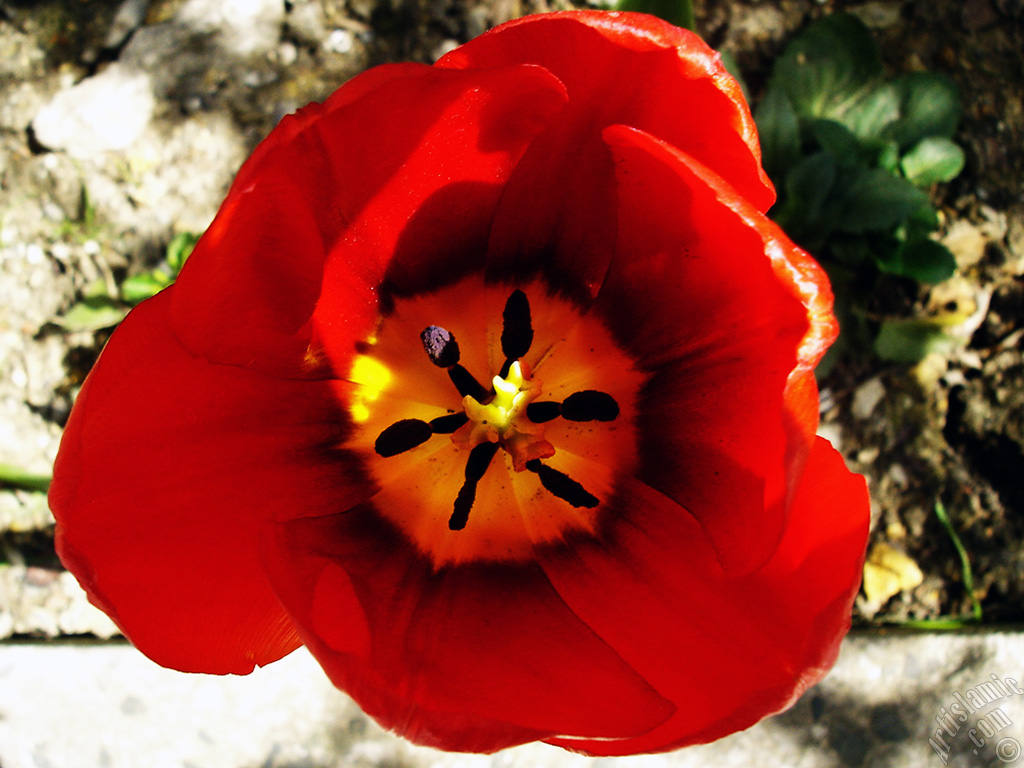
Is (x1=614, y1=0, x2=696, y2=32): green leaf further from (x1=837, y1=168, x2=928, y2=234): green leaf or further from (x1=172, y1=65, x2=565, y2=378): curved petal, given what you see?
(x1=837, y1=168, x2=928, y2=234): green leaf

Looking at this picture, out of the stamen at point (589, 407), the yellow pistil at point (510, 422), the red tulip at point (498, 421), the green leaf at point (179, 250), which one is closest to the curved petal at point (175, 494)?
the red tulip at point (498, 421)

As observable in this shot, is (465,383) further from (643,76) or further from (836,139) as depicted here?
(836,139)

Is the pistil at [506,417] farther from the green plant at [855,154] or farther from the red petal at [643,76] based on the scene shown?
the green plant at [855,154]

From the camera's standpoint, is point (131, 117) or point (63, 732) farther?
point (131, 117)

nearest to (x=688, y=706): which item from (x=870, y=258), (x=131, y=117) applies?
(x=870, y=258)

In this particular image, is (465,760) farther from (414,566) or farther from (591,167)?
(591,167)

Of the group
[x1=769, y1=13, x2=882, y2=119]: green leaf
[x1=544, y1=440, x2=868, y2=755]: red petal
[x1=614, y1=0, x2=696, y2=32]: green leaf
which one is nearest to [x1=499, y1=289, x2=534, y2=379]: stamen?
[x1=544, y1=440, x2=868, y2=755]: red petal

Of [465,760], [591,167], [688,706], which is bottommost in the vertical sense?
[465,760]
